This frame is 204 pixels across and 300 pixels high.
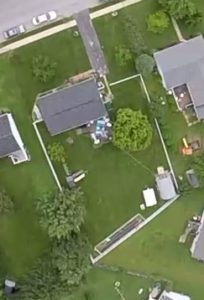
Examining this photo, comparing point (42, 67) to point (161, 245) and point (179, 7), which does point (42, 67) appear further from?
point (161, 245)

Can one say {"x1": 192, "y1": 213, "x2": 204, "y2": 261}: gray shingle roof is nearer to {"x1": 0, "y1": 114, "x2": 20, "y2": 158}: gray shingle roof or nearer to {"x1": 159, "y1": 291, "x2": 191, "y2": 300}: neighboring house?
{"x1": 159, "y1": 291, "x2": 191, "y2": 300}: neighboring house

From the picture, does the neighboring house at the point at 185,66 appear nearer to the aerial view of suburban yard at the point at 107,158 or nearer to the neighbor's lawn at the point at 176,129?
the aerial view of suburban yard at the point at 107,158

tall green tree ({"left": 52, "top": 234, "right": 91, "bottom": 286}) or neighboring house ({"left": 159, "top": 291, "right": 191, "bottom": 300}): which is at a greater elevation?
tall green tree ({"left": 52, "top": 234, "right": 91, "bottom": 286})

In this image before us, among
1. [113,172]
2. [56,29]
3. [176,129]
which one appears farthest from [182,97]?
[56,29]

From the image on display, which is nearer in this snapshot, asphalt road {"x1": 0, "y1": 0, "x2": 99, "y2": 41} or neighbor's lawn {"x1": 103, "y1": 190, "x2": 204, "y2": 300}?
asphalt road {"x1": 0, "y1": 0, "x2": 99, "y2": 41}

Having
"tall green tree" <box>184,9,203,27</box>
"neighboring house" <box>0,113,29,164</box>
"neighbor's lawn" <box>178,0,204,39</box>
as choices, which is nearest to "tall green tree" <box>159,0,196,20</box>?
"tall green tree" <box>184,9,203,27</box>

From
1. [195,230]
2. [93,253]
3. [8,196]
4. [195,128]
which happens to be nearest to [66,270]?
[93,253]
